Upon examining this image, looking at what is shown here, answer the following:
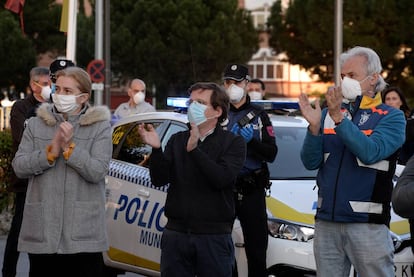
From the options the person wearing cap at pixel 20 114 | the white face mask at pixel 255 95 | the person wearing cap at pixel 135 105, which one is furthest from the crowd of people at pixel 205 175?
the person wearing cap at pixel 135 105

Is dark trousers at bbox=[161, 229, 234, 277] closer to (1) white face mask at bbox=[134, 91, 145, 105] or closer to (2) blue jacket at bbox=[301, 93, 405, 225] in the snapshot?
(2) blue jacket at bbox=[301, 93, 405, 225]

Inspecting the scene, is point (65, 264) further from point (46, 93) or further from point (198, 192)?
point (46, 93)

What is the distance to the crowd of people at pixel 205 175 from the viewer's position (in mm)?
5621

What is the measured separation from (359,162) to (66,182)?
1661 millimetres

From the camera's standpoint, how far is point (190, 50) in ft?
140

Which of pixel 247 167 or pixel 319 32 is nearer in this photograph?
pixel 247 167

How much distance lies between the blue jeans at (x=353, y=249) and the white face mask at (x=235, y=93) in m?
1.79

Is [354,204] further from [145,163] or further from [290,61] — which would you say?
[290,61]

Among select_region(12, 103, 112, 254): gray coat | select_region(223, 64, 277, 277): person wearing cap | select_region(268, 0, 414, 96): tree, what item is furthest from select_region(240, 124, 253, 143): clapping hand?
select_region(268, 0, 414, 96): tree

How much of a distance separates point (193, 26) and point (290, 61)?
177 inches

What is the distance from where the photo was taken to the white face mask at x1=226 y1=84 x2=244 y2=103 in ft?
24.1

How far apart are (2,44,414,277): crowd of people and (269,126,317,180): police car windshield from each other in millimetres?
2049

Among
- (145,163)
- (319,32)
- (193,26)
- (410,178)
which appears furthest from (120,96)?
(410,178)

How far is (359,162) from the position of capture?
5617 millimetres
